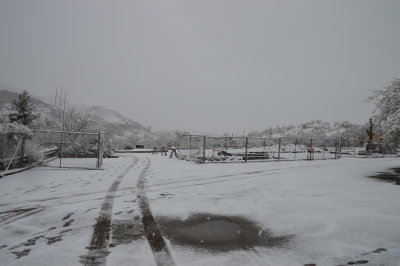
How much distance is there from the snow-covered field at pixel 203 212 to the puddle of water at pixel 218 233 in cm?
13

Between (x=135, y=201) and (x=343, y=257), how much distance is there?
4.41 meters

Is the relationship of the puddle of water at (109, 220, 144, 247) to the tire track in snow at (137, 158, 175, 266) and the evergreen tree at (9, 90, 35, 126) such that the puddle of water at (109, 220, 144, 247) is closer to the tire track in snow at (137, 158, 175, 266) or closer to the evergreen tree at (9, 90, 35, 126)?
the tire track in snow at (137, 158, 175, 266)

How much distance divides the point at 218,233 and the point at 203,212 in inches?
45.8

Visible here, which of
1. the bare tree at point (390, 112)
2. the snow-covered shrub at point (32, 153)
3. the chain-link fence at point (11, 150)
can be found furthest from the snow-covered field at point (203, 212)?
the bare tree at point (390, 112)

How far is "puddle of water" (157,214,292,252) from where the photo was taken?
11.6ft

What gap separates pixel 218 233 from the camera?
397 centimetres

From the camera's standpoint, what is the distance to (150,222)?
4395mm

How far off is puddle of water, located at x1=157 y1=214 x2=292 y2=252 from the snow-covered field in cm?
13

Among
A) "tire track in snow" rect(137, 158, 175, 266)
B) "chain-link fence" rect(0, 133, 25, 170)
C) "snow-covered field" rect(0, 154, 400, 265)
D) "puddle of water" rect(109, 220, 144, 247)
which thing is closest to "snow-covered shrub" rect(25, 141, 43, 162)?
"chain-link fence" rect(0, 133, 25, 170)

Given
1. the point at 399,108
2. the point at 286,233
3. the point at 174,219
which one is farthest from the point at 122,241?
the point at 399,108

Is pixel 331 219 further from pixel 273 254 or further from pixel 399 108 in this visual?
pixel 399 108

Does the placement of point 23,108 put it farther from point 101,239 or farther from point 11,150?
point 101,239

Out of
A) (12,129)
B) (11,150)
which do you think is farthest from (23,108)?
(11,150)

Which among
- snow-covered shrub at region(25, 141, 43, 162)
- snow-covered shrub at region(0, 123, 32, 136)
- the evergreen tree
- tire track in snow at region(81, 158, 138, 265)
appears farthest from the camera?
the evergreen tree
